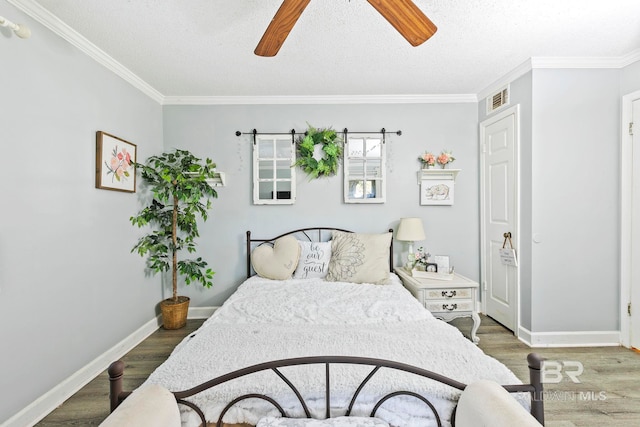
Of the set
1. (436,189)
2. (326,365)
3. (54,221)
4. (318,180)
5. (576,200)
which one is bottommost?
(326,365)

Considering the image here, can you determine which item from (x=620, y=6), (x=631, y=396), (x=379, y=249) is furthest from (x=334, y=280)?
(x=620, y=6)

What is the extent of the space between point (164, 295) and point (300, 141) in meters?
2.36

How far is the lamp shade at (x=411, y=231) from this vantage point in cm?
305

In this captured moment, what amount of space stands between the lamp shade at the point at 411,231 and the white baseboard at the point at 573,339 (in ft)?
4.26

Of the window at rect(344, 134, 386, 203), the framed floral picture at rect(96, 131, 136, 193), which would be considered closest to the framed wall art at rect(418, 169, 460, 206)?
the window at rect(344, 134, 386, 203)

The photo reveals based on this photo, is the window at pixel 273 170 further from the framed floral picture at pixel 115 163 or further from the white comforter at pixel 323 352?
the white comforter at pixel 323 352

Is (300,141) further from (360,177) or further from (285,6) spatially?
(285,6)

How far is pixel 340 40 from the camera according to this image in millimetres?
2219

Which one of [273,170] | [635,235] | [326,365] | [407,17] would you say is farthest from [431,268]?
[407,17]

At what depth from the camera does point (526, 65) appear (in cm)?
263

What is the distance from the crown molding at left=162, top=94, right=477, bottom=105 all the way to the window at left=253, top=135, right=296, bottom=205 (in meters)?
0.42

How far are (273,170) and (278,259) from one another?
1061mm

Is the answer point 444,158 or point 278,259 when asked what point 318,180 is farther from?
point 444,158

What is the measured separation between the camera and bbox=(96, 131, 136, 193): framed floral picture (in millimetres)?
2352
